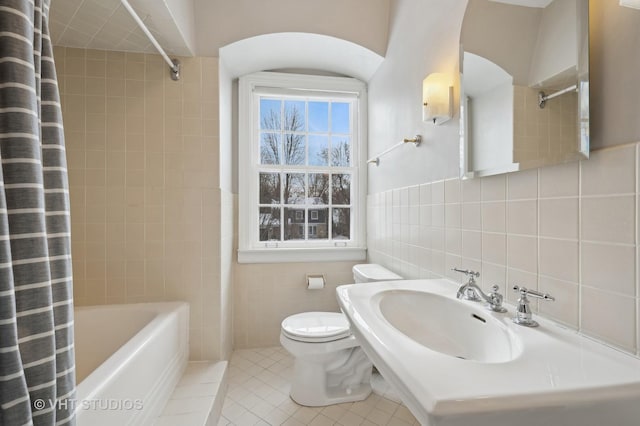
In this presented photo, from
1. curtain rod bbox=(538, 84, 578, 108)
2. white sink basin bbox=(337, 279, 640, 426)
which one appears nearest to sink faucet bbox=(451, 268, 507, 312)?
white sink basin bbox=(337, 279, 640, 426)

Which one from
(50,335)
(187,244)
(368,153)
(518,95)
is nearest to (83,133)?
(187,244)

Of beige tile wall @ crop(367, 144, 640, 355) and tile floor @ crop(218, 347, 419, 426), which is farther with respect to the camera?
tile floor @ crop(218, 347, 419, 426)

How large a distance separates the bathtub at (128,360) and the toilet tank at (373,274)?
1096 mm

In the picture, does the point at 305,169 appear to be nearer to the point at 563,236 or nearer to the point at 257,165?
the point at 257,165

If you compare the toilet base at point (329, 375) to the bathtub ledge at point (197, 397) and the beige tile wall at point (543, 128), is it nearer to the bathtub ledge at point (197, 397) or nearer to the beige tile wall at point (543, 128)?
the bathtub ledge at point (197, 397)

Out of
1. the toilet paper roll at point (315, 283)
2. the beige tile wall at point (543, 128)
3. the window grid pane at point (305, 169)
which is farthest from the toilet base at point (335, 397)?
the beige tile wall at point (543, 128)

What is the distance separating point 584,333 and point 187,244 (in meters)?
1.89

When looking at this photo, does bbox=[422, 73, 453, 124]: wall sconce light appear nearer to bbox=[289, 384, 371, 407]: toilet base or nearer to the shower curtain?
the shower curtain

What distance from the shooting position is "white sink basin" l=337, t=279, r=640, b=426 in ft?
1.59

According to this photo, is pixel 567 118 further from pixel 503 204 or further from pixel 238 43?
pixel 238 43

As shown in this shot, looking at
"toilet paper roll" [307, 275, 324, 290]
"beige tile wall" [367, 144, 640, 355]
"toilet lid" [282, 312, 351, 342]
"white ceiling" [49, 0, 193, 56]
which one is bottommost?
"toilet lid" [282, 312, 351, 342]

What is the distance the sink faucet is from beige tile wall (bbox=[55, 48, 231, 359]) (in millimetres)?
1445

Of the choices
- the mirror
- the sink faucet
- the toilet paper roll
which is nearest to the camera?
the mirror

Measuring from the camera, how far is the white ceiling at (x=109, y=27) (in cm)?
146
